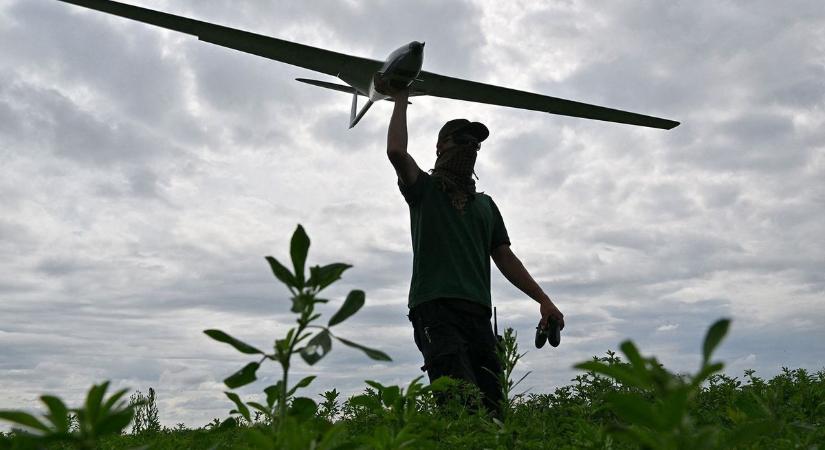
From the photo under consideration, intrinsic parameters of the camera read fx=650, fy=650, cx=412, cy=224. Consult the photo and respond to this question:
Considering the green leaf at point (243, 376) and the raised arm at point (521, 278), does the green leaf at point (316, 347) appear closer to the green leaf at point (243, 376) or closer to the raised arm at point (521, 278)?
the green leaf at point (243, 376)


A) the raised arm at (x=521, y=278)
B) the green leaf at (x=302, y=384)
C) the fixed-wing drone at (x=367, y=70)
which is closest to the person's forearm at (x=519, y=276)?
the raised arm at (x=521, y=278)

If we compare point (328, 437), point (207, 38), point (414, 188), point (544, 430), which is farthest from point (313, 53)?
point (328, 437)

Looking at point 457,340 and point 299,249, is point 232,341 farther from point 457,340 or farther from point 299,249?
point 457,340

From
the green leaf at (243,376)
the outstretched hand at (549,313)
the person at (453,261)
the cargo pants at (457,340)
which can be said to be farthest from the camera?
the outstretched hand at (549,313)

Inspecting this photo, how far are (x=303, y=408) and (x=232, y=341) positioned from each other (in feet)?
1.12

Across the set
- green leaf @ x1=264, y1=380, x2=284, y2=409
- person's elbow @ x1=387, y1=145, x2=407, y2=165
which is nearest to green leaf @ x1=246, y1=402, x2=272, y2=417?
green leaf @ x1=264, y1=380, x2=284, y2=409

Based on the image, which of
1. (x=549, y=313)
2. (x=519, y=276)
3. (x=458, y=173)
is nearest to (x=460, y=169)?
(x=458, y=173)

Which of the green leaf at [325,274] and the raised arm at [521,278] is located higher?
the raised arm at [521,278]

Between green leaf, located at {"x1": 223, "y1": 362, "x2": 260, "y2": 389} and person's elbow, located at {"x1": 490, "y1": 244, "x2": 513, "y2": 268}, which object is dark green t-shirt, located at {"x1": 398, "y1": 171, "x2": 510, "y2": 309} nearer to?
person's elbow, located at {"x1": 490, "y1": 244, "x2": 513, "y2": 268}

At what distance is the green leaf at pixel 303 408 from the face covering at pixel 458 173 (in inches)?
194

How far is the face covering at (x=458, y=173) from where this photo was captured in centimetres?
619

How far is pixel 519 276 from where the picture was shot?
21.3 ft

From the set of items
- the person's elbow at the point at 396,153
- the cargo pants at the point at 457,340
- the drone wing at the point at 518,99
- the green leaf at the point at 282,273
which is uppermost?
the drone wing at the point at 518,99

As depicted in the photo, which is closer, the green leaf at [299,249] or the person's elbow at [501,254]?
the green leaf at [299,249]
